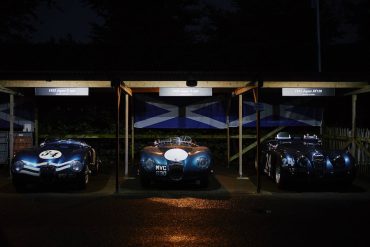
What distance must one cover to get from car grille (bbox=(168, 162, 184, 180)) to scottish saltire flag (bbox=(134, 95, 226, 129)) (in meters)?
7.56

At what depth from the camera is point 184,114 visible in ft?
67.8

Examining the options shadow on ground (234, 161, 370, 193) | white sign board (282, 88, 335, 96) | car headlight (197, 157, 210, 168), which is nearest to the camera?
car headlight (197, 157, 210, 168)

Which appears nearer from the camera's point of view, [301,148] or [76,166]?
[76,166]

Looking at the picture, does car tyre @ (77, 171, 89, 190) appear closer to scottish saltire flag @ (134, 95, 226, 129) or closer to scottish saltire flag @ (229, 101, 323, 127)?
scottish saltire flag @ (134, 95, 226, 129)

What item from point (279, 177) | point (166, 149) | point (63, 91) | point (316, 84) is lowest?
point (279, 177)

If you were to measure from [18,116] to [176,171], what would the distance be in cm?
917

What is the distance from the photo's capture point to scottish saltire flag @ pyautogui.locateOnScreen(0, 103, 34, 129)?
20.0 meters

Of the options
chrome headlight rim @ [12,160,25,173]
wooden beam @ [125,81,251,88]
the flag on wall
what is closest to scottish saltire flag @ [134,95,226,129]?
the flag on wall

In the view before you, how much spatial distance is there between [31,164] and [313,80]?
7.88 meters

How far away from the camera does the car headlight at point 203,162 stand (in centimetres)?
1328

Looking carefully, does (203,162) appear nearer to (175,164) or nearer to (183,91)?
(175,164)

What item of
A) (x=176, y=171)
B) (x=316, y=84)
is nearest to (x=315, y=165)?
(x=176, y=171)
